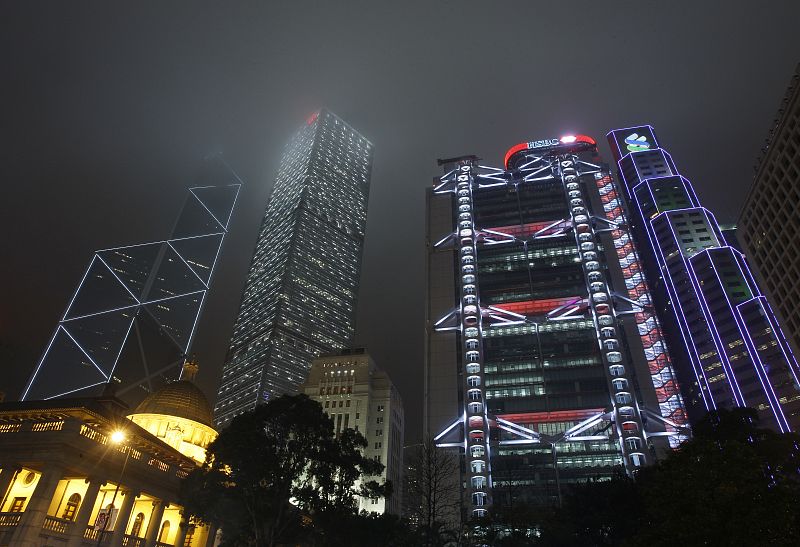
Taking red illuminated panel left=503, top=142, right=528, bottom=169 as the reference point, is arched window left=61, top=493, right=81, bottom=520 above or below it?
below

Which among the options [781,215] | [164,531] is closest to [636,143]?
[781,215]

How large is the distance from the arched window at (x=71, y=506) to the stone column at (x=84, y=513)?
1630 mm

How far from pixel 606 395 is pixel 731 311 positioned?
128 feet

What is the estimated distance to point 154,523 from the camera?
1383 inches

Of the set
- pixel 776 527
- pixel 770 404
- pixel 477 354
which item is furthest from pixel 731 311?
pixel 776 527

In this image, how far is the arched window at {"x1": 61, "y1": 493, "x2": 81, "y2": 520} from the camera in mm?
30609

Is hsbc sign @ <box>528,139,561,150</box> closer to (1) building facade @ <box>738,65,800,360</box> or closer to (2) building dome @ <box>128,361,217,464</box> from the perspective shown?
(1) building facade @ <box>738,65,800,360</box>

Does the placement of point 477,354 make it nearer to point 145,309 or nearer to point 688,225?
point 688,225

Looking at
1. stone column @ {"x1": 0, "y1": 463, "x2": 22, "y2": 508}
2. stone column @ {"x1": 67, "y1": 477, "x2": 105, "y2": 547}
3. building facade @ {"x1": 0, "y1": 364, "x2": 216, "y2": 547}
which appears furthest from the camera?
stone column @ {"x1": 67, "y1": 477, "x2": 105, "y2": 547}

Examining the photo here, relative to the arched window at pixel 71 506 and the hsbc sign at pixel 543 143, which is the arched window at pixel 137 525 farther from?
the hsbc sign at pixel 543 143

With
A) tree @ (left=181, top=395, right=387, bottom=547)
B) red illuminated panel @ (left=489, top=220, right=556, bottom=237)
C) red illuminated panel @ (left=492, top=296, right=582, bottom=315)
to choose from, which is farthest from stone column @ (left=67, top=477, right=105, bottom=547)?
red illuminated panel @ (left=489, top=220, right=556, bottom=237)

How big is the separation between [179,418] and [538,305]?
8222 centimetres

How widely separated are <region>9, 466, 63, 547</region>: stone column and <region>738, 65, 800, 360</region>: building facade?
85.9 metres

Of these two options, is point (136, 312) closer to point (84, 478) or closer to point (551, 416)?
point (551, 416)
